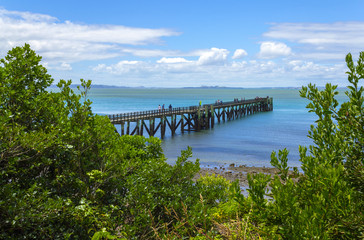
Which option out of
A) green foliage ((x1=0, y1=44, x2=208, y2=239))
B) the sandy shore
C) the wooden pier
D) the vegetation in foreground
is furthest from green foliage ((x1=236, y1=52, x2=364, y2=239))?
the wooden pier

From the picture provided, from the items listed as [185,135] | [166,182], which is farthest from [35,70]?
[185,135]

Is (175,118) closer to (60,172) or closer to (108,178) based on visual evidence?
(108,178)

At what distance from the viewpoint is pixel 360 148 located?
5.23 metres

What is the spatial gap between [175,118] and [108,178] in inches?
1573

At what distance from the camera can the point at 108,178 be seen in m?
7.78

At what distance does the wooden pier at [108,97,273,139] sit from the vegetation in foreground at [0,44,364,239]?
88.7ft

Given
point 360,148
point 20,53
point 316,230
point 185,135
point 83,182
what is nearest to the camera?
point 316,230

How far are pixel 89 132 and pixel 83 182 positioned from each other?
4.21ft

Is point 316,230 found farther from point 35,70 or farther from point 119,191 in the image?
point 35,70

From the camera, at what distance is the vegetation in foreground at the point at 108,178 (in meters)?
4.74

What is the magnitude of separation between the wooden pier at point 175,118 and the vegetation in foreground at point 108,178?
88.7ft

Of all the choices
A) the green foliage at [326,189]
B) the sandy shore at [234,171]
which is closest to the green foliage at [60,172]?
the green foliage at [326,189]

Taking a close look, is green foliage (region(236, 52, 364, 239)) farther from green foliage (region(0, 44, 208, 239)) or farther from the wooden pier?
the wooden pier

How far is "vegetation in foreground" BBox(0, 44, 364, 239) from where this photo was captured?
474 centimetres
